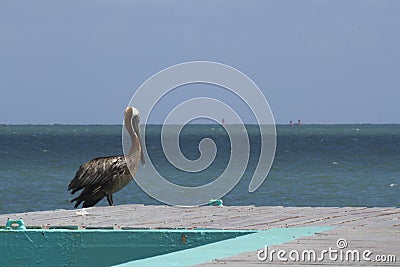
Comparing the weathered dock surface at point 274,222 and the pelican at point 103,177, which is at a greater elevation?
the weathered dock surface at point 274,222

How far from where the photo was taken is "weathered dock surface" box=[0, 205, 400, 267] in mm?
6816

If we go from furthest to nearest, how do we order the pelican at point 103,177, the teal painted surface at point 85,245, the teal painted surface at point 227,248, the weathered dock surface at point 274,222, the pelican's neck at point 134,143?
the pelican's neck at point 134,143 → the pelican at point 103,177 → the teal painted surface at point 85,245 → the weathered dock surface at point 274,222 → the teal painted surface at point 227,248

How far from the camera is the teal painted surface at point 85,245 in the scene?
29.1 ft

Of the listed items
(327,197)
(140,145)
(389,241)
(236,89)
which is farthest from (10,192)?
(389,241)

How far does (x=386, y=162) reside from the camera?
251ft

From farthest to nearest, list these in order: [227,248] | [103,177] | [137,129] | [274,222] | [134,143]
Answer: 1. [137,129]
2. [134,143]
3. [103,177]
4. [274,222]
5. [227,248]

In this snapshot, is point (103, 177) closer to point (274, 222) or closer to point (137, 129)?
point (137, 129)

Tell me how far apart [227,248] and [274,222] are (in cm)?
233

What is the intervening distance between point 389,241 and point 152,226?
96.0 inches

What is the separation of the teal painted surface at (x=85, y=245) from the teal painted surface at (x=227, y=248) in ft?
1.69

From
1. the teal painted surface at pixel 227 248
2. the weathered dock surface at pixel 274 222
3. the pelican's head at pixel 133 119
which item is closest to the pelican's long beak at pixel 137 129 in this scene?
the pelican's head at pixel 133 119

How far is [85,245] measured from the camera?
29.3 feet

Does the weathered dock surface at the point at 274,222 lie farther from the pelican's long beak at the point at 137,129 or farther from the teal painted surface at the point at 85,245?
the pelican's long beak at the point at 137,129

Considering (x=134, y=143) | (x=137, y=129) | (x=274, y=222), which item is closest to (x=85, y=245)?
(x=274, y=222)
